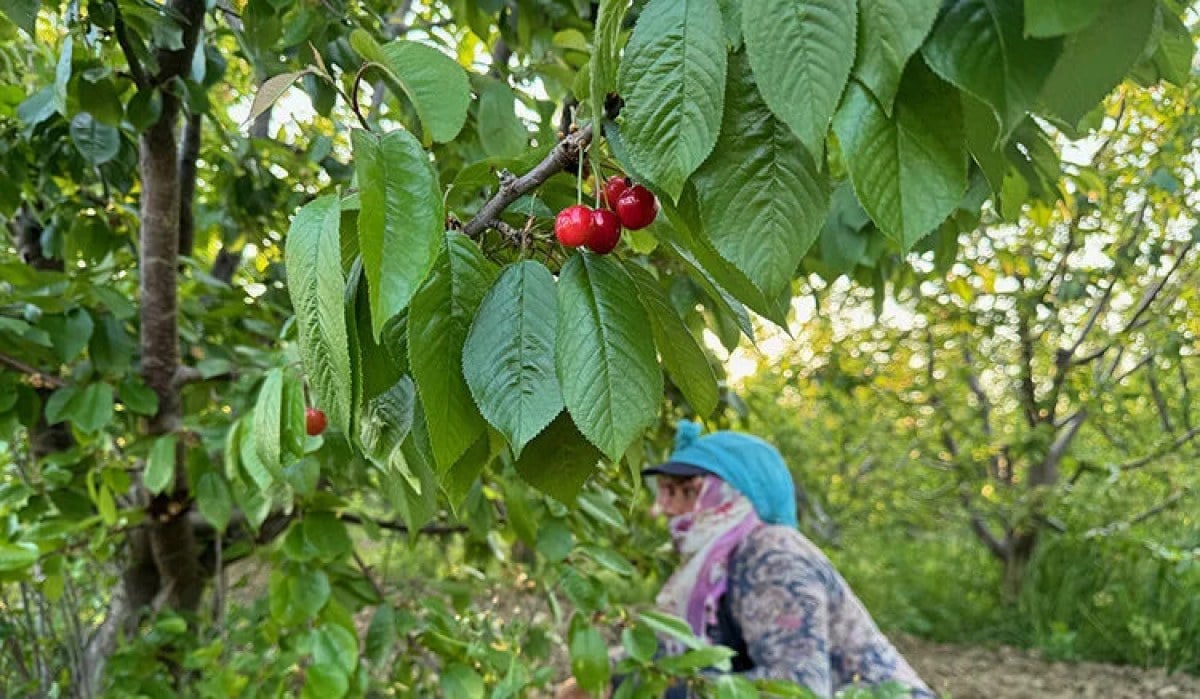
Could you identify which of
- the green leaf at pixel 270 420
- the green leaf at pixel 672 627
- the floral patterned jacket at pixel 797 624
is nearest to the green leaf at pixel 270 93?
the green leaf at pixel 270 420

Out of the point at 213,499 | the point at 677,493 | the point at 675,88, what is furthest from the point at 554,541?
the point at 675,88

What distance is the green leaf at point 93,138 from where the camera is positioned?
143cm

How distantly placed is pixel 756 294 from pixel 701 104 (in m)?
0.16

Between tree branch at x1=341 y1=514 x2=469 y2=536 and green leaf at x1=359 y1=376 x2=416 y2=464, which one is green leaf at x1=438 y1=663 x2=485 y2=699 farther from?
green leaf at x1=359 y1=376 x2=416 y2=464

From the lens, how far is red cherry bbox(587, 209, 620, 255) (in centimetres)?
56

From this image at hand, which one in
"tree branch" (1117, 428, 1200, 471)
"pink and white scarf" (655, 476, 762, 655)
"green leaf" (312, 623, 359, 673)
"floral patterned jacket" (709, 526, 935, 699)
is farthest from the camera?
"tree branch" (1117, 428, 1200, 471)

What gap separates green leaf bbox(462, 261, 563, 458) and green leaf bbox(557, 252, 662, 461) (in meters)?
0.02

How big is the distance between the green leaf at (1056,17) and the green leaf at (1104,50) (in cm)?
4

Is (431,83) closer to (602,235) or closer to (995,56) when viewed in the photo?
(602,235)

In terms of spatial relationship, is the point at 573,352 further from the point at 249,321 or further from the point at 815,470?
the point at 815,470

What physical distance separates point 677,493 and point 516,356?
2127mm

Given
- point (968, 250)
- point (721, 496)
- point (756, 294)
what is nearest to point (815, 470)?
point (968, 250)

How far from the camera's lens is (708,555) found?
2357mm

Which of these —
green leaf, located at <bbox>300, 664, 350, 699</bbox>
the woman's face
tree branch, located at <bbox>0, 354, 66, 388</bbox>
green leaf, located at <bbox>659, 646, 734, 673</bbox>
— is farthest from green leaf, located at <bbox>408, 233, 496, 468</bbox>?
the woman's face
